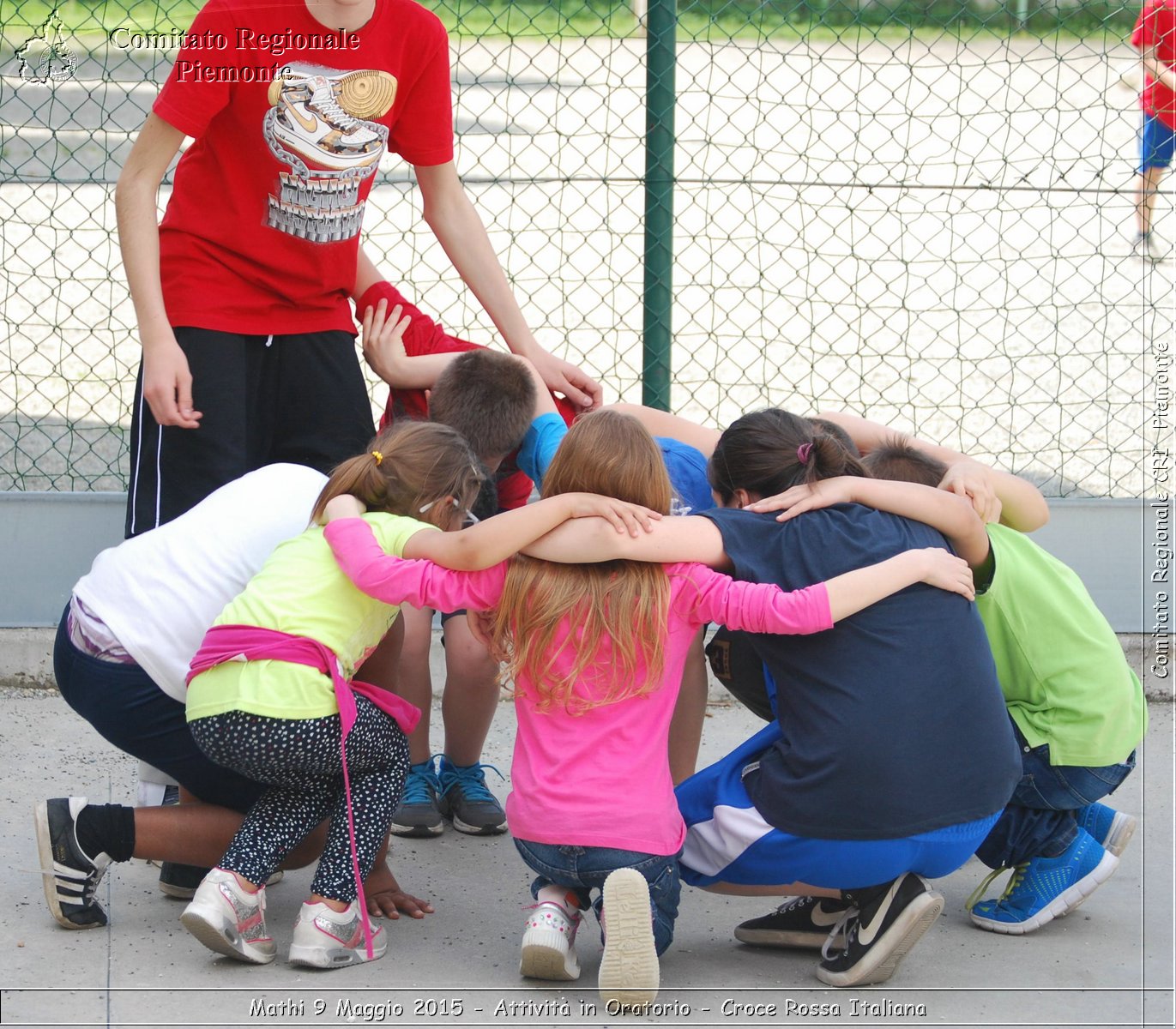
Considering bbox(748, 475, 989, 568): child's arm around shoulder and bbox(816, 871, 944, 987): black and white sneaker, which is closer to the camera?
bbox(816, 871, 944, 987): black and white sneaker

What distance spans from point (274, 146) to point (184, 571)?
98 cm

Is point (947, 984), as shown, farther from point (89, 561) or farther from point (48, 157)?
point (48, 157)

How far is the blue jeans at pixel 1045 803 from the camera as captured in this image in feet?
8.52

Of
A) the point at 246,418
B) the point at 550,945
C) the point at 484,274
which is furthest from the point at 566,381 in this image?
the point at 550,945

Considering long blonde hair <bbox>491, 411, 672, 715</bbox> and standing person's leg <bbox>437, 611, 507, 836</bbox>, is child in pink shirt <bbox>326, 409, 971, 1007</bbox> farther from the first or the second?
standing person's leg <bbox>437, 611, 507, 836</bbox>

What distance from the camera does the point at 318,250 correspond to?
304 cm

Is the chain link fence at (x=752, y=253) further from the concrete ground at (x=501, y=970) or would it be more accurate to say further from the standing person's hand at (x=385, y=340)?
the concrete ground at (x=501, y=970)

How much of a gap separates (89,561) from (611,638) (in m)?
2.10

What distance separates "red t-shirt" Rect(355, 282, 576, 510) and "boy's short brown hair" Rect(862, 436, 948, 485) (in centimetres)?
79

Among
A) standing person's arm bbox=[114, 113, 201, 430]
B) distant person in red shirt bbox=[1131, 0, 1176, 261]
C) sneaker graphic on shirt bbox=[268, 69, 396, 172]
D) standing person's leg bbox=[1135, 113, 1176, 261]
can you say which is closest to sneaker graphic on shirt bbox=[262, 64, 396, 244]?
sneaker graphic on shirt bbox=[268, 69, 396, 172]

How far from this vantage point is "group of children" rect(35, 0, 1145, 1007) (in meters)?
2.28

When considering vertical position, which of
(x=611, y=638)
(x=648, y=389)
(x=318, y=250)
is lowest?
(x=611, y=638)

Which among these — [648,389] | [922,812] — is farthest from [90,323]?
[922,812]

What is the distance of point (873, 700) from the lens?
229cm
